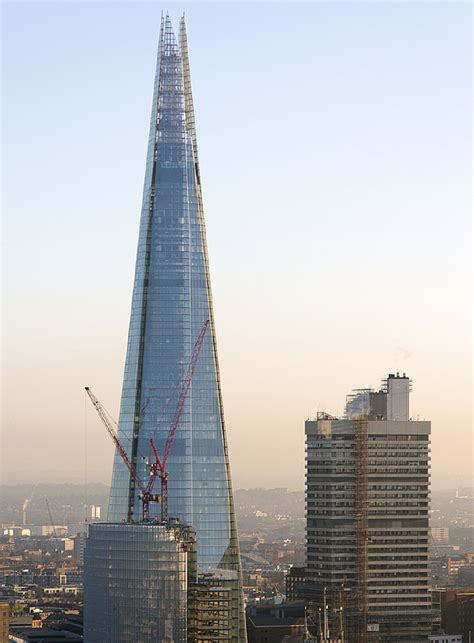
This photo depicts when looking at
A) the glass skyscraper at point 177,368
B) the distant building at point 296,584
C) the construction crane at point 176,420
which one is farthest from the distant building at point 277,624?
the construction crane at point 176,420

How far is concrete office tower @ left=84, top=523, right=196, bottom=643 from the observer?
13525cm

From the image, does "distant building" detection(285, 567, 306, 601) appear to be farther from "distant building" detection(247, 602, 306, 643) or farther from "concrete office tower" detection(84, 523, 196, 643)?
"concrete office tower" detection(84, 523, 196, 643)

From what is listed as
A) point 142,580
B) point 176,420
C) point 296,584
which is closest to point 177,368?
point 176,420

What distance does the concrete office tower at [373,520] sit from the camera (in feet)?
578

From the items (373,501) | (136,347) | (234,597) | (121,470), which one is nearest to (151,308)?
(136,347)

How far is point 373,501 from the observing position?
17812 centimetres

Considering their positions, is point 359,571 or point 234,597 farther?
point 359,571

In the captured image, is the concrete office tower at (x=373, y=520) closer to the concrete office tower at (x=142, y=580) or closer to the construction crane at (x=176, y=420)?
the construction crane at (x=176, y=420)

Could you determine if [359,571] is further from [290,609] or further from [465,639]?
[465,639]

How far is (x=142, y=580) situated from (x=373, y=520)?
4512 centimetres

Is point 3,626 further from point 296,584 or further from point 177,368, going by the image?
point 296,584

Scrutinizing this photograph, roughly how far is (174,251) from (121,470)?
20.9 m

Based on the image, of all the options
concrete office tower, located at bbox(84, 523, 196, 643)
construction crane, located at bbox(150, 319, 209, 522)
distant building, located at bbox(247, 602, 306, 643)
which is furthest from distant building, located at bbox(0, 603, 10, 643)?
concrete office tower, located at bbox(84, 523, 196, 643)

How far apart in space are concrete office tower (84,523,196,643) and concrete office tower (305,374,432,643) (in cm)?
3840
